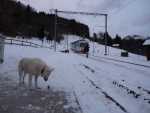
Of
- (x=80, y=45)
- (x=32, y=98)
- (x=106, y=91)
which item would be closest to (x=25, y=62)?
(x=32, y=98)

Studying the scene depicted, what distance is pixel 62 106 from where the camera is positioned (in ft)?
23.7

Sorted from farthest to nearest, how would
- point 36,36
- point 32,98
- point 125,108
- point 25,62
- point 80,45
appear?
1. point 36,36
2. point 80,45
3. point 25,62
4. point 32,98
5. point 125,108

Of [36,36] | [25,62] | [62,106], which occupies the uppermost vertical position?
[36,36]

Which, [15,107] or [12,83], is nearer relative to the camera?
[15,107]

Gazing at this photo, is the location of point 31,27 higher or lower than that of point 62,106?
higher

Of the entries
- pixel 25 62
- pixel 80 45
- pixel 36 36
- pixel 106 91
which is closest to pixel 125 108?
pixel 106 91

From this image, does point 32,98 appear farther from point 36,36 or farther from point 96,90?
point 36,36

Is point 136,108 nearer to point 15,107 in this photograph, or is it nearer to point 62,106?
point 62,106

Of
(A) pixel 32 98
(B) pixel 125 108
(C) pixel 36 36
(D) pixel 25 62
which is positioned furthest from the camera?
(C) pixel 36 36

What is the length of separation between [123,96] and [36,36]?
106335 mm

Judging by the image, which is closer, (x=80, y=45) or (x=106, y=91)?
(x=106, y=91)

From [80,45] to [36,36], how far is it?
4961 centimetres

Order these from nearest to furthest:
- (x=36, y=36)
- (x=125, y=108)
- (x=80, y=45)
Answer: (x=125, y=108), (x=80, y=45), (x=36, y=36)

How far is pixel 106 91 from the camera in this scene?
9430 millimetres
